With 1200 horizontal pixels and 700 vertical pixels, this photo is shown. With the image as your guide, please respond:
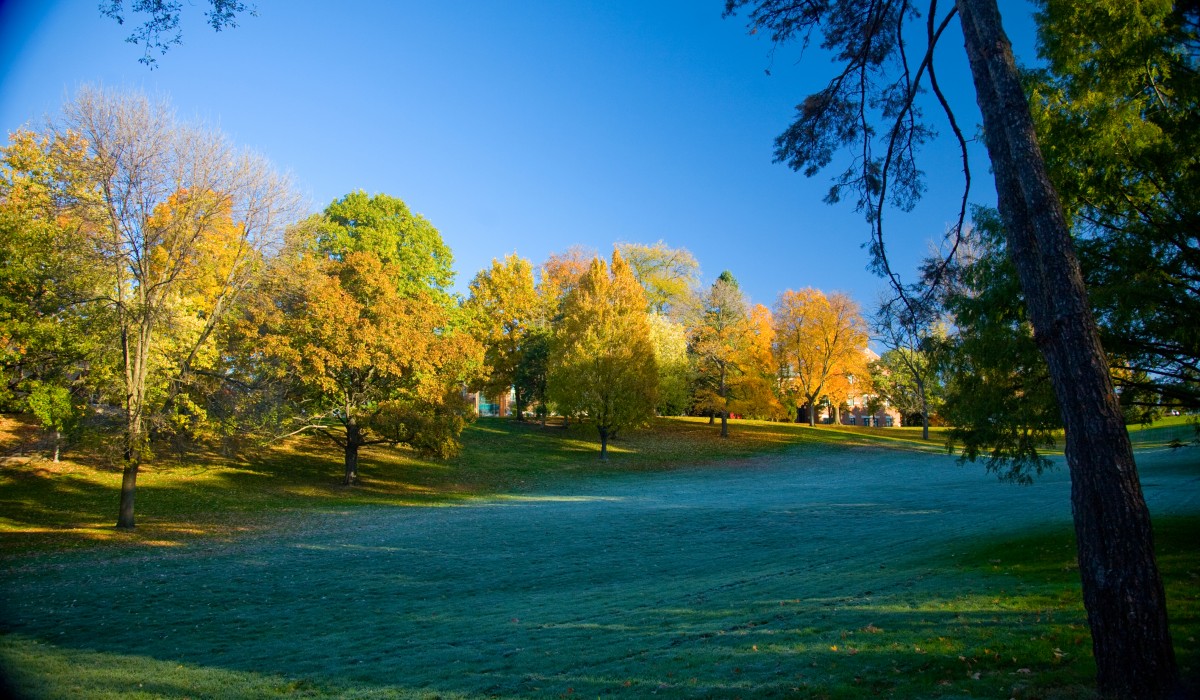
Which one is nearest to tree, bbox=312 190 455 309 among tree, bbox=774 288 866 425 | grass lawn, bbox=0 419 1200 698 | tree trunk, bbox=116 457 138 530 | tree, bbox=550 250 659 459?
tree, bbox=550 250 659 459

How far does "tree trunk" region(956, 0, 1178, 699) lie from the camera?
185 inches

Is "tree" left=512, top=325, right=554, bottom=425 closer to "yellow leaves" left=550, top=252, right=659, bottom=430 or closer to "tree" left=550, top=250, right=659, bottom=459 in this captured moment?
"tree" left=550, top=250, right=659, bottom=459

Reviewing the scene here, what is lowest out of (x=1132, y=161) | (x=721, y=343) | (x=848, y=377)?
(x=848, y=377)

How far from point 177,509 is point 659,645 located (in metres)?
21.3

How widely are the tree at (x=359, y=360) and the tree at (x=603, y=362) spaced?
32.6 ft

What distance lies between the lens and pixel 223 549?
15500 mm

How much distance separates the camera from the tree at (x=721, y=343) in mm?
48500

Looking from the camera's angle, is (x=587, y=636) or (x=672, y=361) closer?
(x=587, y=636)

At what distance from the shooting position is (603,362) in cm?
3844

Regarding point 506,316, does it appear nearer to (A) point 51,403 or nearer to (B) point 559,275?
(B) point 559,275

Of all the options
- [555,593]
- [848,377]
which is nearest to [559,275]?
[848,377]

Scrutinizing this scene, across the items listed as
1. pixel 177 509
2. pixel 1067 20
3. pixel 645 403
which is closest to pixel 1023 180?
pixel 1067 20

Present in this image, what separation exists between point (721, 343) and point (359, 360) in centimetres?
2966

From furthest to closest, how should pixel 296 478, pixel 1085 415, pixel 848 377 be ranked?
pixel 848 377, pixel 296 478, pixel 1085 415
